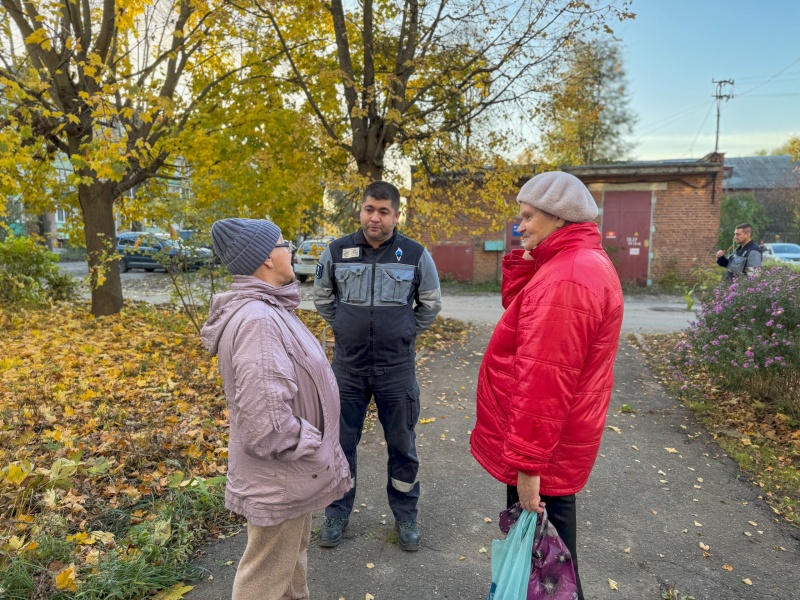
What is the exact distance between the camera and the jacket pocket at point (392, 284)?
10.3 ft

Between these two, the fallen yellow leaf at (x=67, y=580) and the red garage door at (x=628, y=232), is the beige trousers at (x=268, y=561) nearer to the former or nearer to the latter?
the fallen yellow leaf at (x=67, y=580)

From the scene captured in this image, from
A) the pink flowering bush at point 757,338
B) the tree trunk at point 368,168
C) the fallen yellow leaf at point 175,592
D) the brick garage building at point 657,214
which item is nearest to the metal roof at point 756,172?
the brick garage building at point 657,214

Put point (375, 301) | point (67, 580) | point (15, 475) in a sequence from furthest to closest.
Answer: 1. point (375, 301)
2. point (15, 475)
3. point (67, 580)

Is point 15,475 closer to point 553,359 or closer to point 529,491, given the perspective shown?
point 529,491

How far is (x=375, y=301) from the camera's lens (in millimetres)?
3127

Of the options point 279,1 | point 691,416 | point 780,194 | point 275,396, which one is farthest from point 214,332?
point 780,194

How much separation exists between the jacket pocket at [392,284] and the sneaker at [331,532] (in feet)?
4.37

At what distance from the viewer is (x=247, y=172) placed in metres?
8.58

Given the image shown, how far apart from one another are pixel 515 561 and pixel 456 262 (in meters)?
18.5

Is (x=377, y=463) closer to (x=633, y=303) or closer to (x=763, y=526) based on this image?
(x=763, y=526)

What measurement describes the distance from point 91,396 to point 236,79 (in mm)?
6370

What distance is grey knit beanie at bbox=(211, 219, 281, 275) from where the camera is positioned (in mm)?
2080

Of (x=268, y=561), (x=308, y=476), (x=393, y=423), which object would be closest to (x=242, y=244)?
(x=308, y=476)

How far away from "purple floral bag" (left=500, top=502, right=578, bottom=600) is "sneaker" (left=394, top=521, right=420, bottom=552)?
1.26m
